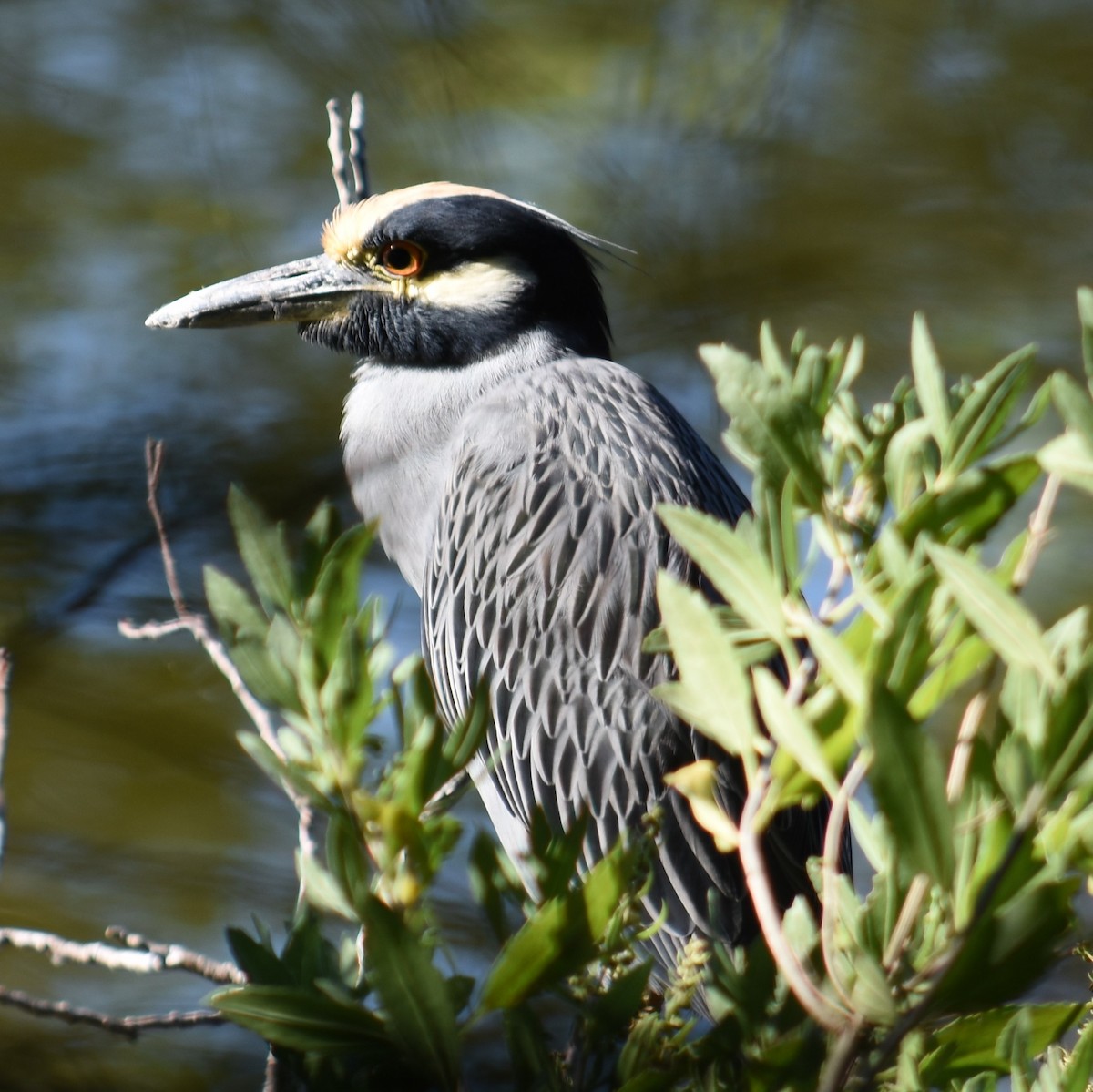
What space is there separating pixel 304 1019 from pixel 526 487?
1.83 metres

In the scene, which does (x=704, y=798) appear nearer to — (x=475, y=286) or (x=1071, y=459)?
(x=1071, y=459)

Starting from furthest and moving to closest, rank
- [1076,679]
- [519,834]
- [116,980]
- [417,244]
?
[116,980], [417,244], [519,834], [1076,679]

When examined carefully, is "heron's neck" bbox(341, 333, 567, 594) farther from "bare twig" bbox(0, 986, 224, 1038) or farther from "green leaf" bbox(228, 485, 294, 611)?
"green leaf" bbox(228, 485, 294, 611)

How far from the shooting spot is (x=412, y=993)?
1.85 ft

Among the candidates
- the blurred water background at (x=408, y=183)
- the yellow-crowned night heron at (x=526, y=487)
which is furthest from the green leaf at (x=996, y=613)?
the blurred water background at (x=408, y=183)

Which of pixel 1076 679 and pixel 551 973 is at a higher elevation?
pixel 1076 679

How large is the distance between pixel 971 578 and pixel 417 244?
2210mm

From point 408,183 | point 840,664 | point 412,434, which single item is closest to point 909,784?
point 840,664

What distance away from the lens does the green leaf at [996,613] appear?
1.59 ft

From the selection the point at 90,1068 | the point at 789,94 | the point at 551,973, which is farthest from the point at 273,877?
the point at 551,973

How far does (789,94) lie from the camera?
336 cm

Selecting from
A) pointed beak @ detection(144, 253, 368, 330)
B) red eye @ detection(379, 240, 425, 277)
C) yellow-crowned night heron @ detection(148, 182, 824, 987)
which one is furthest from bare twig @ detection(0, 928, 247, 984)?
red eye @ detection(379, 240, 425, 277)

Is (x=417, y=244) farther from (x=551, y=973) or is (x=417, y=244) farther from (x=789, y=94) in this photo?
(x=551, y=973)

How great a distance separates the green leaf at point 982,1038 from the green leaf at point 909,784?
0.66ft
